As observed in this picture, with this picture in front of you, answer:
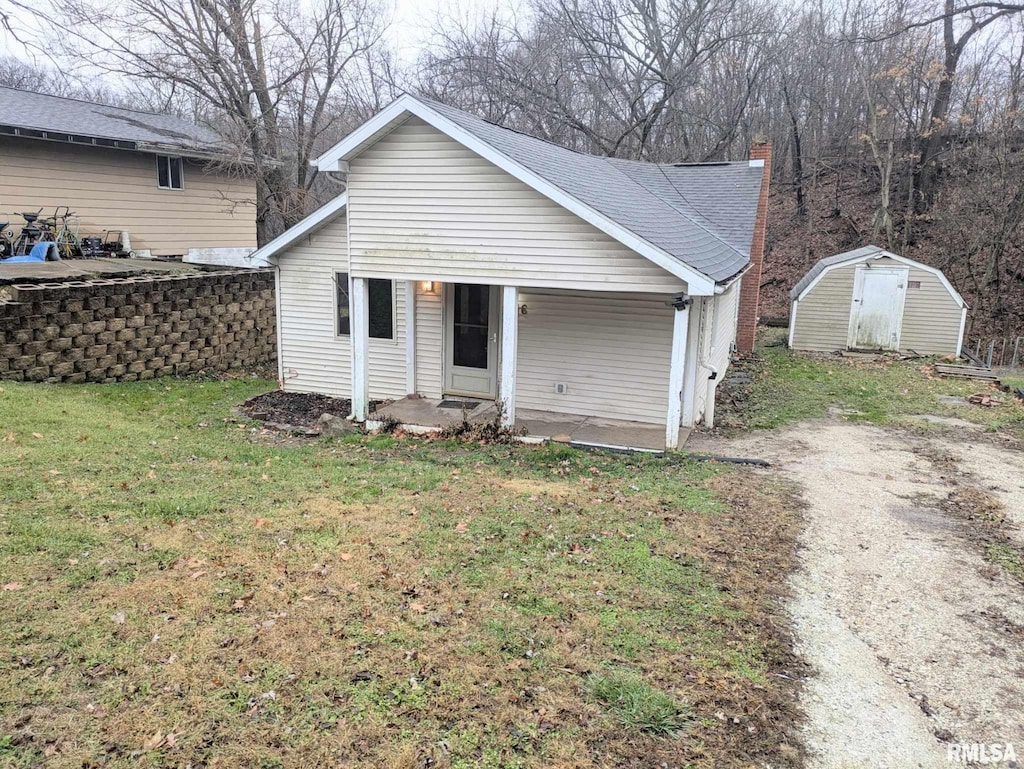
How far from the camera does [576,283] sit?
929 cm

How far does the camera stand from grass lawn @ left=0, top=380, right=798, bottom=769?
350 centimetres

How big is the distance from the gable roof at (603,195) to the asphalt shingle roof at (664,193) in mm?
32

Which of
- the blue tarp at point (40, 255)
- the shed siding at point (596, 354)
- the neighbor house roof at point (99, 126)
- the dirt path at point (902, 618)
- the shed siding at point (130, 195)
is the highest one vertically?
the neighbor house roof at point (99, 126)

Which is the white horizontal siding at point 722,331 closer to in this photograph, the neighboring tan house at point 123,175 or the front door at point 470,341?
the front door at point 470,341

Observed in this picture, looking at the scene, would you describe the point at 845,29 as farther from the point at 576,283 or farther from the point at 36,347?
the point at 36,347

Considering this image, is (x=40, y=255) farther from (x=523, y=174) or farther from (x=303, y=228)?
(x=523, y=174)

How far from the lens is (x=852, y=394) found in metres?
13.5

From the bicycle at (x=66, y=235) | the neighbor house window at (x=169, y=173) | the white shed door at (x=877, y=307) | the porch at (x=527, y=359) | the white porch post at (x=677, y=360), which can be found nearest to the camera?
the white porch post at (x=677, y=360)

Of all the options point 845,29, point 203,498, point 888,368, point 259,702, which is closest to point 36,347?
point 203,498

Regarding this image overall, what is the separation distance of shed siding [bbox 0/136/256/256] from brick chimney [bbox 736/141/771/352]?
14.5 m

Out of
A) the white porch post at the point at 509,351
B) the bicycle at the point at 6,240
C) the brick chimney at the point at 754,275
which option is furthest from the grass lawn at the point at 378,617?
the brick chimney at the point at 754,275

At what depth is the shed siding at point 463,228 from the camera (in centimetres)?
917

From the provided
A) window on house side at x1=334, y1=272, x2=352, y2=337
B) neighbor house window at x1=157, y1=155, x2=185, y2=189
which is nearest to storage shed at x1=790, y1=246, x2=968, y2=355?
window on house side at x1=334, y1=272, x2=352, y2=337

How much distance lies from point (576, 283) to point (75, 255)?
1301 centimetres
